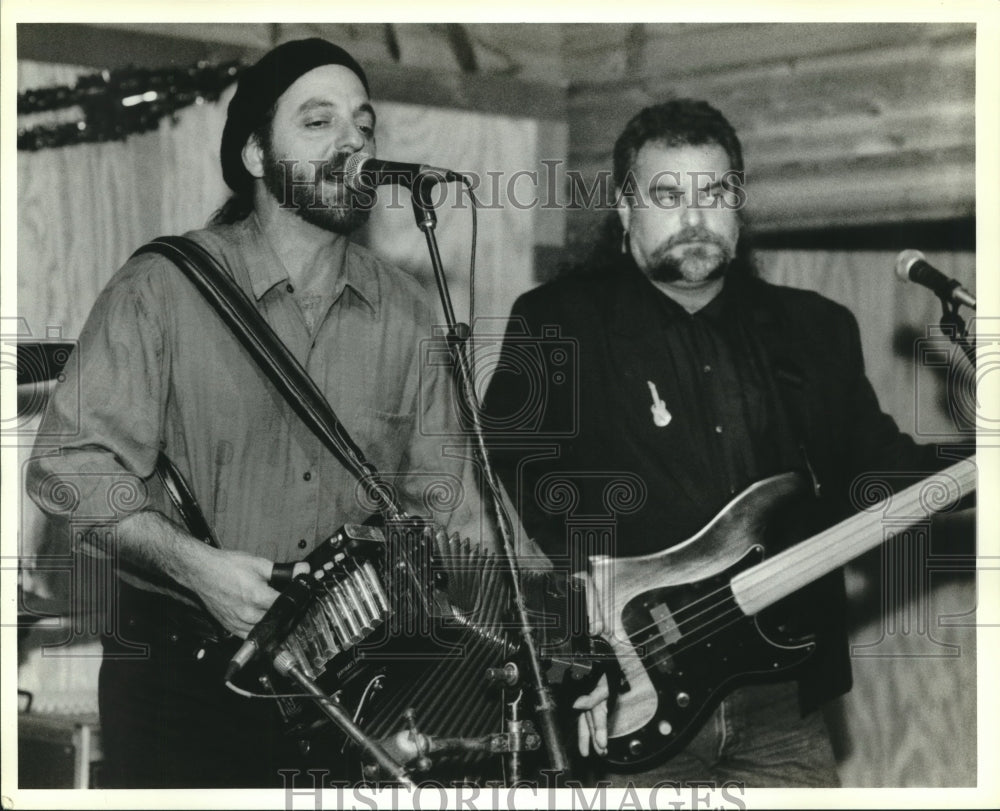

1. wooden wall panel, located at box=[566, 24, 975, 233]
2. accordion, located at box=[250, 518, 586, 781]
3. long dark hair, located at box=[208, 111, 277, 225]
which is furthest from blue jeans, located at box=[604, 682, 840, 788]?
long dark hair, located at box=[208, 111, 277, 225]

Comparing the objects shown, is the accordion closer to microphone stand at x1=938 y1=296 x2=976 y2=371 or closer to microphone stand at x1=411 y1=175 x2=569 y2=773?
microphone stand at x1=411 y1=175 x2=569 y2=773

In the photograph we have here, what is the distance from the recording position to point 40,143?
3.04 m

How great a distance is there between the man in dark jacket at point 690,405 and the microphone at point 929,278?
0.19 m

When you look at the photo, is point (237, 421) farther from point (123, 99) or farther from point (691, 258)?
point (691, 258)

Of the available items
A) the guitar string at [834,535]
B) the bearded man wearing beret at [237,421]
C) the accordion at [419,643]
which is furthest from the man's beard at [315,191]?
the guitar string at [834,535]

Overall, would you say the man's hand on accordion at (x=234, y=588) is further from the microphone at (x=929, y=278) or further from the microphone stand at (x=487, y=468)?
the microphone at (x=929, y=278)

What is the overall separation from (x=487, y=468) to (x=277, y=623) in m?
0.62

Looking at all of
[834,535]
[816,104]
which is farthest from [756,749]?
[816,104]

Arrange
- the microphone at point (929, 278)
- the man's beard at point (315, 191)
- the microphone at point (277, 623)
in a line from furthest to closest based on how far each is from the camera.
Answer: the microphone at point (929, 278) < the man's beard at point (315, 191) < the microphone at point (277, 623)

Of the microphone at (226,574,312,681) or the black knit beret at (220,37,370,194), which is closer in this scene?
the microphone at (226,574,312,681)

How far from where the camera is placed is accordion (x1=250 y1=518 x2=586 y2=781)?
9.25 feet

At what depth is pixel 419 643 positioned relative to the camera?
2920mm

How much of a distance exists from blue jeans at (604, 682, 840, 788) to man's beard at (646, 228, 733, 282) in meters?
1.02

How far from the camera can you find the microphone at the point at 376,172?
9.88 feet
